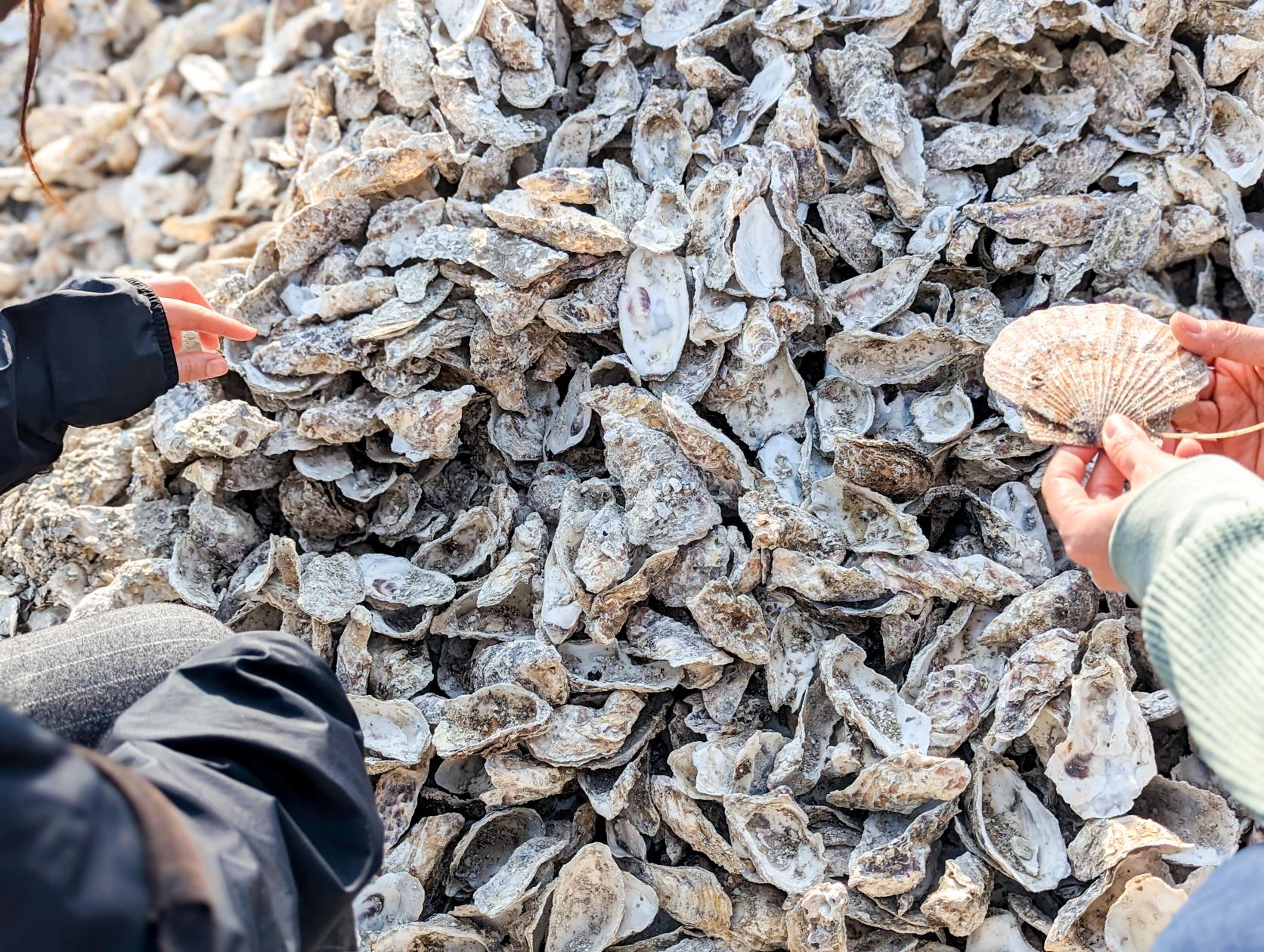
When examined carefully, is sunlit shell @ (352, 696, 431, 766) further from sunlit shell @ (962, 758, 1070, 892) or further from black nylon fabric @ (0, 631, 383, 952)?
sunlit shell @ (962, 758, 1070, 892)

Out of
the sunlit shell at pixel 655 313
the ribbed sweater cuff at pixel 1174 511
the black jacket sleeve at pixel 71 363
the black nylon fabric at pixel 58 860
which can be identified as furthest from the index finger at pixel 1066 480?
the black jacket sleeve at pixel 71 363

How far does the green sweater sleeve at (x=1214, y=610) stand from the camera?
2.51ft

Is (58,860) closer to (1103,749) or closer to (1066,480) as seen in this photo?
(1066,480)

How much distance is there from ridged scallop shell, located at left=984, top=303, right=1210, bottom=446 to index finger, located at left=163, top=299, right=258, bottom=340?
1.10 m

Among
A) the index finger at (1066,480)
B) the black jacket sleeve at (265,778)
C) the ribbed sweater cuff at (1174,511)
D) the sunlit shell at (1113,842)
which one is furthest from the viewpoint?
the sunlit shell at (1113,842)

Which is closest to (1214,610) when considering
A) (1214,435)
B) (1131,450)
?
(1131,450)

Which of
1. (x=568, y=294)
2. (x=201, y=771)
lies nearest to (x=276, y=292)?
(x=568, y=294)

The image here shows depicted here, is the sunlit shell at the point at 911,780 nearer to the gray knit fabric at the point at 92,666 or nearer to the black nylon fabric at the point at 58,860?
the gray knit fabric at the point at 92,666

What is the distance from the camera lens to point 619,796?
59.8 inches

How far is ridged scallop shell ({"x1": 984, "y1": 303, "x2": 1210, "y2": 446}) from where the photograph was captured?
4.18 ft

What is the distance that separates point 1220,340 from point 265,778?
120cm

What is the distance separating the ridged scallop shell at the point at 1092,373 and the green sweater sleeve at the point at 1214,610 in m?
0.39

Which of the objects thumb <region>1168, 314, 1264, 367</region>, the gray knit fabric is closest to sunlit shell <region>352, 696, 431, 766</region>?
the gray knit fabric

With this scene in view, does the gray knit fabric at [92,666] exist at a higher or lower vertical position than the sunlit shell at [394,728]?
higher
